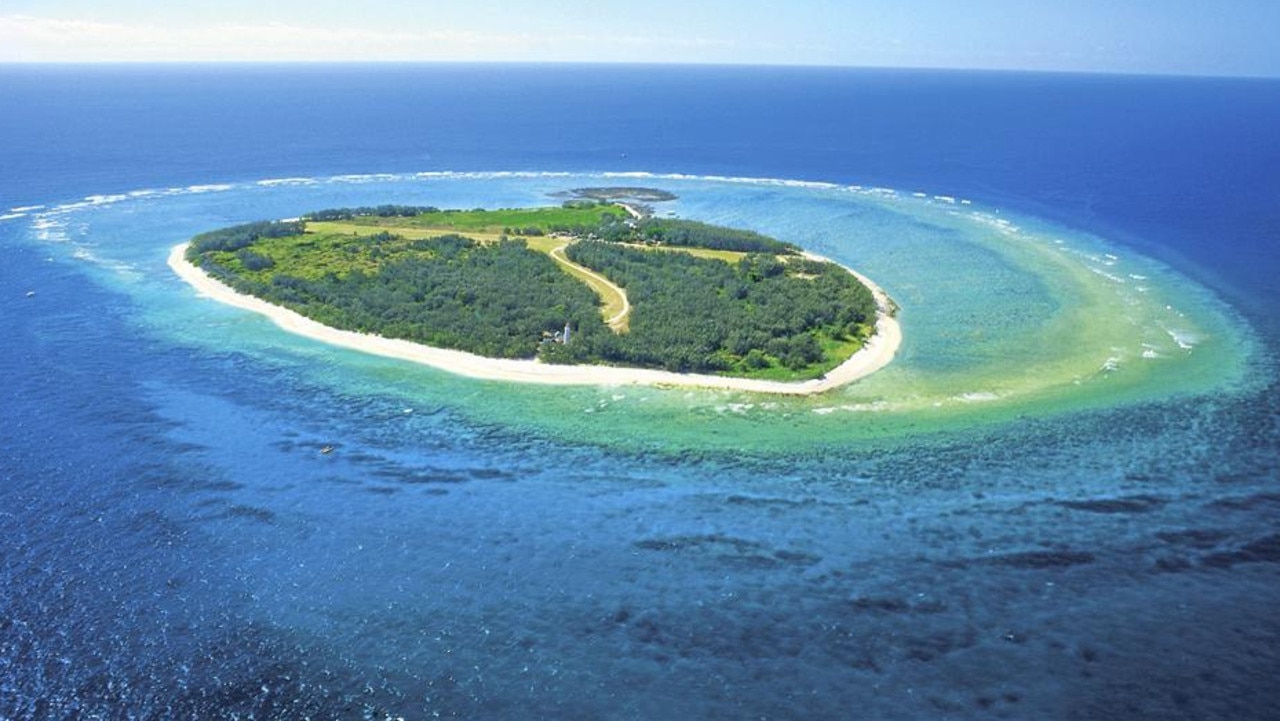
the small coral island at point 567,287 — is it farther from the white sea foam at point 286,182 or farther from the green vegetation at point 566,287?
the white sea foam at point 286,182

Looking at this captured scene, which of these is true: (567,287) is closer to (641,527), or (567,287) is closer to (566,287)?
(566,287)

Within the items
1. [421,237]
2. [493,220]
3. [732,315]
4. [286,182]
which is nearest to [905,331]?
[732,315]

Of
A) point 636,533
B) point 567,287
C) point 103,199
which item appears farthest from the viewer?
point 103,199

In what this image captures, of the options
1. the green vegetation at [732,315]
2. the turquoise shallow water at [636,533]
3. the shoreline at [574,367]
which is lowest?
the turquoise shallow water at [636,533]

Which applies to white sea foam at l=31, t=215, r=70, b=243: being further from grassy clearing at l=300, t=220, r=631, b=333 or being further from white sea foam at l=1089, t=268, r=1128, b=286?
white sea foam at l=1089, t=268, r=1128, b=286

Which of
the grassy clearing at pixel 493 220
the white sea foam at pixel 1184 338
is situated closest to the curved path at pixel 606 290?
the grassy clearing at pixel 493 220

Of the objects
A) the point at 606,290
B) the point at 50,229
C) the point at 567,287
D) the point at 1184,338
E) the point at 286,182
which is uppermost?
the point at 286,182

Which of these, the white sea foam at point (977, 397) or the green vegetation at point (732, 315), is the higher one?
the green vegetation at point (732, 315)
